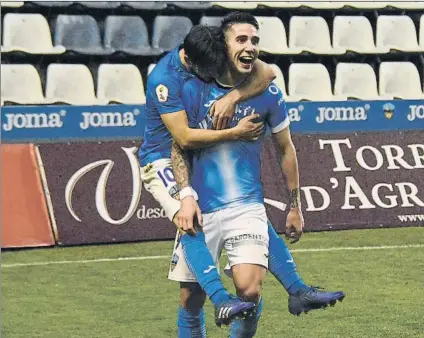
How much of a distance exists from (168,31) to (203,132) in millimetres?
9948

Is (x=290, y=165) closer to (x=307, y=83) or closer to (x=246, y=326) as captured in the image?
(x=246, y=326)

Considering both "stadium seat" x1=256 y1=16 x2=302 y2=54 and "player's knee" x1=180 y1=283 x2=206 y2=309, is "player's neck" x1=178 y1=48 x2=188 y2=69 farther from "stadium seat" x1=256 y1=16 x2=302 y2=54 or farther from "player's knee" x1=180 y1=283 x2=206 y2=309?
"stadium seat" x1=256 y1=16 x2=302 y2=54

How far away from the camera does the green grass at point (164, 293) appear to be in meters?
7.86

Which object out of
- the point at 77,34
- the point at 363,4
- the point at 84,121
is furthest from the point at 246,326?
the point at 363,4

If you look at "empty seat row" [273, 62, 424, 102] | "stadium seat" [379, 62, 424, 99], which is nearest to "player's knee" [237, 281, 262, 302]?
"empty seat row" [273, 62, 424, 102]

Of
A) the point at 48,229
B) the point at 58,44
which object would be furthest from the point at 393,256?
the point at 58,44

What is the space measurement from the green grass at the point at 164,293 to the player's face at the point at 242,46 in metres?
2.42

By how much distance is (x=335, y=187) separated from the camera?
485 inches

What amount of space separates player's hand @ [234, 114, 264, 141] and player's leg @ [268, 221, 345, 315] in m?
0.58

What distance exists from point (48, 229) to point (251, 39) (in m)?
6.07

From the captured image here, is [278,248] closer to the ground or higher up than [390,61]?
higher up

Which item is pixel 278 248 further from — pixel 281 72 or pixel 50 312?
pixel 281 72

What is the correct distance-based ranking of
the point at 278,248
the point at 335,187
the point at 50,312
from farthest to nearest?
the point at 335,187 → the point at 50,312 → the point at 278,248

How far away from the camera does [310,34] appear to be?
16438mm
